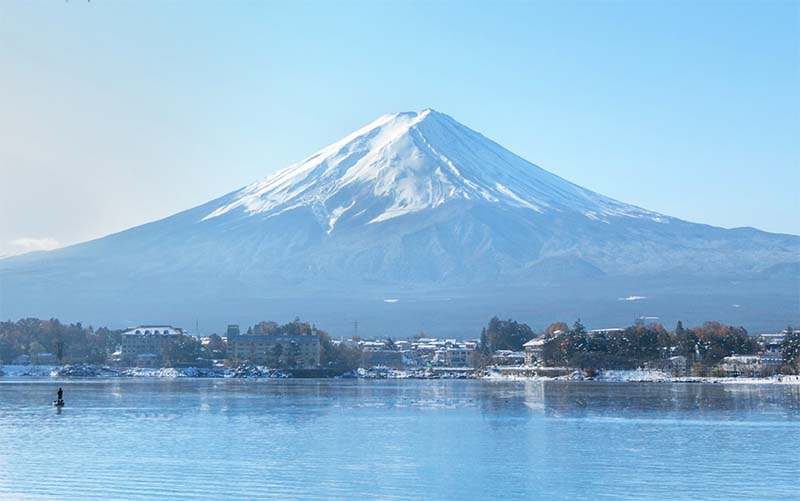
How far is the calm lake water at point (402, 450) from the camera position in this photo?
23578mm

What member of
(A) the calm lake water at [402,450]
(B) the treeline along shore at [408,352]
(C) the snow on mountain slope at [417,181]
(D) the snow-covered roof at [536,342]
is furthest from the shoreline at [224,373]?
(C) the snow on mountain slope at [417,181]

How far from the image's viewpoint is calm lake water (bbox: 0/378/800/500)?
23.6 m

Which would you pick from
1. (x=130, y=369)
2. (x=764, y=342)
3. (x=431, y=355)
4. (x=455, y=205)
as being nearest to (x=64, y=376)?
(x=130, y=369)

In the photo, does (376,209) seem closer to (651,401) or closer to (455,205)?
(455,205)

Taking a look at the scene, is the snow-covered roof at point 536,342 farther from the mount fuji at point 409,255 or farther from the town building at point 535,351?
the mount fuji at point 409,255

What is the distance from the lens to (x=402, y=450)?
29.4 metres

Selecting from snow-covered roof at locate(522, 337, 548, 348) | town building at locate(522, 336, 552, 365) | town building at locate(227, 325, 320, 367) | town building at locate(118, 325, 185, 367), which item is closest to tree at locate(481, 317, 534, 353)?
town building at locate(522, 336, 552, 365)

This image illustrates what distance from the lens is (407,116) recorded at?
197250 millimetres

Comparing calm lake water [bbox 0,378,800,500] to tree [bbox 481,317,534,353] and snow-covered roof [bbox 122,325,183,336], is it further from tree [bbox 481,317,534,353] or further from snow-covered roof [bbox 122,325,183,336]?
snow-covered roof [bbox 122,325,183,336]

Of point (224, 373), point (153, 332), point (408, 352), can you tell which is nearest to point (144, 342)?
point (153, 332)

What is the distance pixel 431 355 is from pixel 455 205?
65.9 metres

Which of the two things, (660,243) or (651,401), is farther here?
(660,243)

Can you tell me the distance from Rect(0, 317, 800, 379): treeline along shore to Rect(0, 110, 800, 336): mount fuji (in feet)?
105

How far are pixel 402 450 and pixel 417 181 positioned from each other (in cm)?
15019
